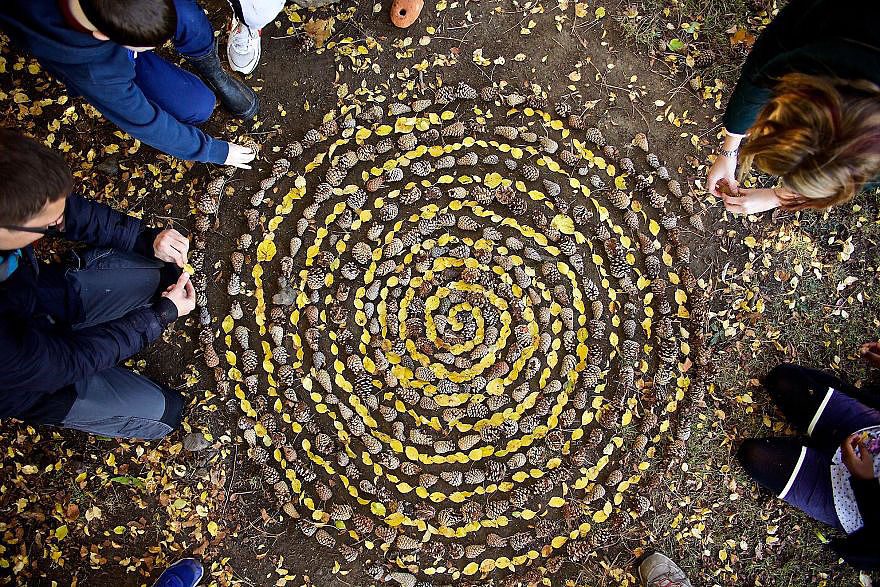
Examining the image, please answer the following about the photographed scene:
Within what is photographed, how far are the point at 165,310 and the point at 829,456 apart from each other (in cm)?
291

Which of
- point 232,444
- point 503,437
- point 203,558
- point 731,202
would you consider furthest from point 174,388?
point 731,202

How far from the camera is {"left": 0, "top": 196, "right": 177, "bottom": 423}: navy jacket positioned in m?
1.68

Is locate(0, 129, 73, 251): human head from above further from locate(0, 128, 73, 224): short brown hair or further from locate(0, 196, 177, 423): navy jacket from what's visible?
locate(0, 196, 177, 423): navy jacket

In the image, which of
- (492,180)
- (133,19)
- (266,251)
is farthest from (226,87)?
(492,180)

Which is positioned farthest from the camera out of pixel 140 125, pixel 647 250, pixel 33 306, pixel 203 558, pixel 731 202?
pixel 647 250

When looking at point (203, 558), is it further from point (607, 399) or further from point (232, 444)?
point (607, 399)

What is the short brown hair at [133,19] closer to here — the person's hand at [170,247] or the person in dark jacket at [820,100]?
the person's hand at [170,247]

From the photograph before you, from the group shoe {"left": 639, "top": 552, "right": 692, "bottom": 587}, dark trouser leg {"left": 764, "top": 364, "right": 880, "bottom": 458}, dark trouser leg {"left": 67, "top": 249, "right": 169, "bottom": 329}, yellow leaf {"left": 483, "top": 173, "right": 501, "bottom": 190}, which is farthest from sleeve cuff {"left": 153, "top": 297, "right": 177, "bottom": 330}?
dark trouser leg {"left": 764, "top": 364, "right": 880, "bottom": 458}

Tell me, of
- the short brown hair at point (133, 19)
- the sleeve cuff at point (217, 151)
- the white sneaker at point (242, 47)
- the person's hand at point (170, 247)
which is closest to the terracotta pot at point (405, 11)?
the white sneaker at point (242, 47)

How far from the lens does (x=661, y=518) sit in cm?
263

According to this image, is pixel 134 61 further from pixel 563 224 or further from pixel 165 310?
pixel 563 224

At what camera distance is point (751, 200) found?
2188 mm

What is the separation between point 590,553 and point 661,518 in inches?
14.7

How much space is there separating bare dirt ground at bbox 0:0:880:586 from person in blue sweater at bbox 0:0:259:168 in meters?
0.32
